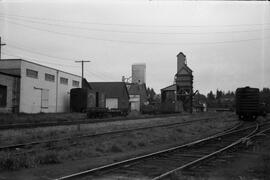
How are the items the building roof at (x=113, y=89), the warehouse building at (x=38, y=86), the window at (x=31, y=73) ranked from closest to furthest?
the warehouse building at (x=38, y=86) → the window at (x=31, y=73) → the building roof at (x=113, y=89)

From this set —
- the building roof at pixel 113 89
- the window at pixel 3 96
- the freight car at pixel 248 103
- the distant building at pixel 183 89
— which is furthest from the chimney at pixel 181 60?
the window at pixel 3 96

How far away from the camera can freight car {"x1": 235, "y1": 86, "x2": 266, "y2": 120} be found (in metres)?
39.3

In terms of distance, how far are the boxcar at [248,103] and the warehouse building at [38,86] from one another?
83.1ft

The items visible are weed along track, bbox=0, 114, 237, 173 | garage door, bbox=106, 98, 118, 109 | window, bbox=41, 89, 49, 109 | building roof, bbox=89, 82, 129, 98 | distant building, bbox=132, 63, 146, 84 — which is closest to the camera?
weed along track, bbox=0, 114, 237, 173

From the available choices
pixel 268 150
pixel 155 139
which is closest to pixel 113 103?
pixel 155 139

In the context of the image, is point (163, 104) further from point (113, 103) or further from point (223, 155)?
point (223, 155)

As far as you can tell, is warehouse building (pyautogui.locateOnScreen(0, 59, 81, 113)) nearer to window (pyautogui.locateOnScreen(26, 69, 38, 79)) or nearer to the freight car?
window (pyautogui.locateOnScreen(26, 69, 38, 79))

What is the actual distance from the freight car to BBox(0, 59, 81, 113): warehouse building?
25319mm

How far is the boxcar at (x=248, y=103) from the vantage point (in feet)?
129

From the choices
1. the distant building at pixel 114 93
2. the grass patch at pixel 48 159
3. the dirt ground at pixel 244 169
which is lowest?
the dirt ground at pixel 244 169

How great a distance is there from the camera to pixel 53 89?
53031mm

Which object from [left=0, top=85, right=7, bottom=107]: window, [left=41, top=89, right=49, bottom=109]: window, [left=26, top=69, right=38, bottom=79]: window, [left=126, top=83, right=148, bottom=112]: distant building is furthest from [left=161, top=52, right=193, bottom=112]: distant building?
[left=0, top=85, right=7, bottom=107]: window

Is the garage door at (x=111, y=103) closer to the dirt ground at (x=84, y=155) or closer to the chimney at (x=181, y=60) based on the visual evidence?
the chimney at (x=181, y=60)

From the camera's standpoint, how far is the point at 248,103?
130 feet
